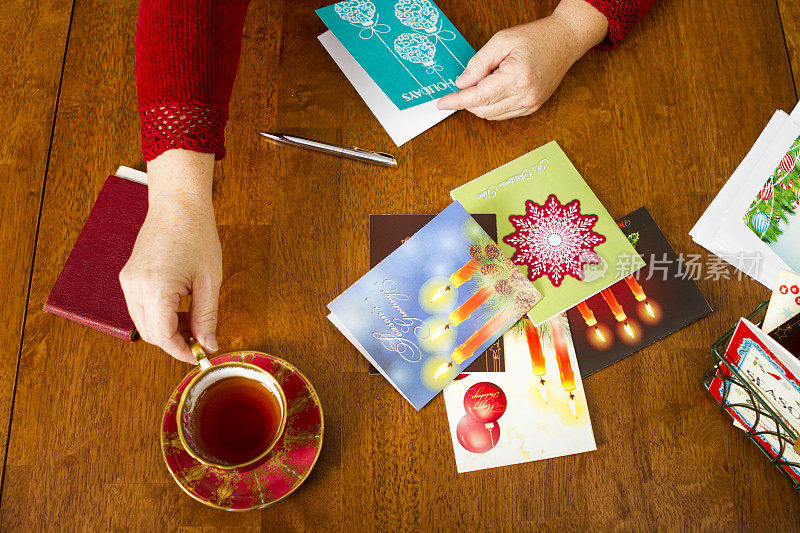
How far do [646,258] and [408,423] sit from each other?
45 centimetres

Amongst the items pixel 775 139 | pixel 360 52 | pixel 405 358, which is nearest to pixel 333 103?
pixel 360 52

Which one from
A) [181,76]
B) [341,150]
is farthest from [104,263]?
[341,150]

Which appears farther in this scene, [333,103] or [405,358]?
[333,103]

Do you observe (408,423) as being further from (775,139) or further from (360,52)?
(775,139)

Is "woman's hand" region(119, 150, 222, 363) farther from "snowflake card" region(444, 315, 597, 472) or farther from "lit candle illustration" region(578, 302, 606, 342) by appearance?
"lit candle illustration" region(578, 302, 606, 342)

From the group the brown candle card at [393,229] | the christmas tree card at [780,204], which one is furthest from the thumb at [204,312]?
the christmas tree card at [780,204]

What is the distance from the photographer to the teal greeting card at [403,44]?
917 millimetres

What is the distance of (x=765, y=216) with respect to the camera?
0.83 metres

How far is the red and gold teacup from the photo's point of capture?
0.65m

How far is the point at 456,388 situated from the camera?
0.78 meters

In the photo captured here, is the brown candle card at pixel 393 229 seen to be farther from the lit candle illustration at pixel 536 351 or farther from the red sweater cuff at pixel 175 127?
the red sweater cuff at pixel 175 127

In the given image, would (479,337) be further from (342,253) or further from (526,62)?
(526,62)

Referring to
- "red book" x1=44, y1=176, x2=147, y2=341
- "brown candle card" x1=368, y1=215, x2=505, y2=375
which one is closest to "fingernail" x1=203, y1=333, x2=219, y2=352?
"red book" x1=44, y1=176, x2=147, y2=341

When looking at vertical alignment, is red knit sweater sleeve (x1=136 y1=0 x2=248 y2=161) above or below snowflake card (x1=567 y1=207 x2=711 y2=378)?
above
